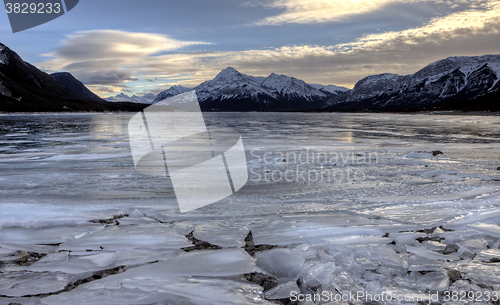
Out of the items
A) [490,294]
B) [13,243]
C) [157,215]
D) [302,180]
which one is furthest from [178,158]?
[490,294]

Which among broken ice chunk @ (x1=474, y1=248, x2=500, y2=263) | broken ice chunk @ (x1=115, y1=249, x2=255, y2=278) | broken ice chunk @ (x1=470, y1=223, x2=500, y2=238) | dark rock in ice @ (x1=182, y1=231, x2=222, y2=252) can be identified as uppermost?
dark rock in ice @ (x1=182, y1=231, x2=222, y2=252)

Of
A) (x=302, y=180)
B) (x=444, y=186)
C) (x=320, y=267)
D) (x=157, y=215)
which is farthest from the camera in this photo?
(x=302, y=180)

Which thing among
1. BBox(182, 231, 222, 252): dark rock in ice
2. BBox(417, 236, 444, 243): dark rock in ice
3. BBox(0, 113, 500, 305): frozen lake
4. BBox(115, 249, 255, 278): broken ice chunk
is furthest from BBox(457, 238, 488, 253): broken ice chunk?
BBox(182, 231, 222, 252): dark rock in ice

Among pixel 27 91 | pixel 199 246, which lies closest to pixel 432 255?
pixel 199 246

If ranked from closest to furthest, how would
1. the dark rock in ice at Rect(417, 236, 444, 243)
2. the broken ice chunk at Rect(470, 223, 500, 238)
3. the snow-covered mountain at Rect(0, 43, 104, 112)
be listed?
the dark rock in ice at Rect(417, 236, 444, 243), the broken ice chunk at Rect(470, 223, 500, 238), the snow-covered mountain at Rect(0, 43, 104, 112)

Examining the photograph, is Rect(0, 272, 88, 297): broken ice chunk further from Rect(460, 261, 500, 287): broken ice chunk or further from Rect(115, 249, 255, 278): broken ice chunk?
Rect(460, 261, 500, 287): broken ice chunk

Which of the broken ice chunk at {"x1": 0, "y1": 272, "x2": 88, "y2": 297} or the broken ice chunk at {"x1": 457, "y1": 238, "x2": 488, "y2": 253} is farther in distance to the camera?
the broken ice chunk at {"x1": 457, "y1": 238, "x2": 488, "y2": 253}

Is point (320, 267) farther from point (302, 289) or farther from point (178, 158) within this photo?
point (178, 158)

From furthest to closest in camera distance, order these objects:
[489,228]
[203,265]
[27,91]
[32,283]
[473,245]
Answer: [27,91] → [489,228] → [473,245] → [203,265] → [32,283]

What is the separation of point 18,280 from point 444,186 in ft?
24.7

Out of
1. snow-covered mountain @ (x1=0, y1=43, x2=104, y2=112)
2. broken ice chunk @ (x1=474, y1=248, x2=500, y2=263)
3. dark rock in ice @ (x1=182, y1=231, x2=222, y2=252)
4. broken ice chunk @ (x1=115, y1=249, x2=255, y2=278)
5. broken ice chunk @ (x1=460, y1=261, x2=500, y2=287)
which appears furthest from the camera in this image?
snow-covered mountain @ (x1=0, y1=43, x2=104, y2=112)

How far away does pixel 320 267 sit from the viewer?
320 centimetres

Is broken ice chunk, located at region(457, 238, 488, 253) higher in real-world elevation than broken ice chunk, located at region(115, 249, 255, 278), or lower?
lower

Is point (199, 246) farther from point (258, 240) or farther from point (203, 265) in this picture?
point (258, 240)
